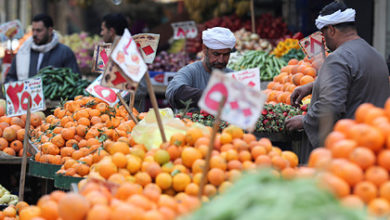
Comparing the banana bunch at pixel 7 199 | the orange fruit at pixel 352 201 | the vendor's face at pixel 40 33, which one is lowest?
the banana bunch at pixel 7 199

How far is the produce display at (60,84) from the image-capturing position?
22.7 feet

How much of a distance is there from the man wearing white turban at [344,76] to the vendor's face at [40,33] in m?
4.65

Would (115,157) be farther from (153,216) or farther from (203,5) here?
(203,5)

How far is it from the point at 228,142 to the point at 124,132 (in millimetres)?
1239

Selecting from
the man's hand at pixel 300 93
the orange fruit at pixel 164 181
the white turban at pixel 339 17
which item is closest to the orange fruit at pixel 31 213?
the orange fruit at pixel 164 181

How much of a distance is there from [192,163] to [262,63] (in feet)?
15.6

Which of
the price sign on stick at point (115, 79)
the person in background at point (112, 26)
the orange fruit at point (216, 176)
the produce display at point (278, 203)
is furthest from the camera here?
the person in background at point (112, 26)

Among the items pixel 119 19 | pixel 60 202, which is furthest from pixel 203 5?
pixel 60 202

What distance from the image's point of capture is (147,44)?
4.39m

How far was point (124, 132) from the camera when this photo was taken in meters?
3.83

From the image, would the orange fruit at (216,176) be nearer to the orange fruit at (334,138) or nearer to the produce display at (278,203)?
the orange fruit at (334,138)

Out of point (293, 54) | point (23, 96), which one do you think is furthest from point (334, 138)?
point (293, 54)

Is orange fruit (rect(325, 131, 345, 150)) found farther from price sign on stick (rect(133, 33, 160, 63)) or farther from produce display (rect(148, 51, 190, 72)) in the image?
produce display (rect(148, 51, 190, 72))

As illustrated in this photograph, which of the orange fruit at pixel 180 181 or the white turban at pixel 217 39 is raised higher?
the white turban at pixel 217 39
